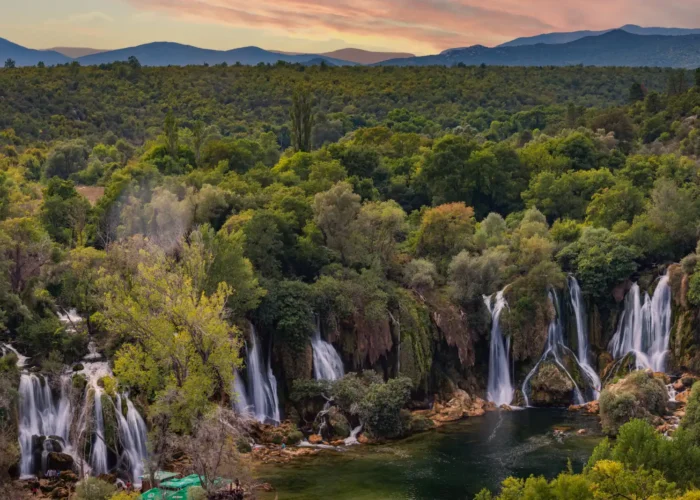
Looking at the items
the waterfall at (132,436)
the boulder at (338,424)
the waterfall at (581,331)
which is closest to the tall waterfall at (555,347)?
the waterfall at (581,331)

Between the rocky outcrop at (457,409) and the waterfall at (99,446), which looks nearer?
the waterfall at (99,446)

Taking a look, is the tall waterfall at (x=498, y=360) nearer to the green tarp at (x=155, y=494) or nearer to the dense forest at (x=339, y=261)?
the dense forest at (x=339, y=261)

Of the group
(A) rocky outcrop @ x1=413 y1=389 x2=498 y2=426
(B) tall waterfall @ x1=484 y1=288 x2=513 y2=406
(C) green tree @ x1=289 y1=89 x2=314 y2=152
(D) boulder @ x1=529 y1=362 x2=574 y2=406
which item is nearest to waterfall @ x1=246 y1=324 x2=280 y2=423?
(A) rocky outcrop @ x1=413 y1=389 x2=498 y2=426

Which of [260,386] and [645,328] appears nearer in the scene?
[260,386]

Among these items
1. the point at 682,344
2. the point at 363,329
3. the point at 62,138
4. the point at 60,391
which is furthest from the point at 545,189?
the point at 62,138

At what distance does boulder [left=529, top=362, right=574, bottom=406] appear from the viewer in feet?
193

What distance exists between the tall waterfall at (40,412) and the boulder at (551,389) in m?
28.3

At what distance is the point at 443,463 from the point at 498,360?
1554 cm

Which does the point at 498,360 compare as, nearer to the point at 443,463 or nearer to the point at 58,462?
the point at 443,463

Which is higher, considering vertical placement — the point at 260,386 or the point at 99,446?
the point at 260,386

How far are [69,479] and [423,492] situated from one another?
15600 mm

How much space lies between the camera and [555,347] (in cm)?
6216

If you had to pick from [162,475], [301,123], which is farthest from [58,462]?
[301,123]

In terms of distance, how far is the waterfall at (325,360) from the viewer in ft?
182
